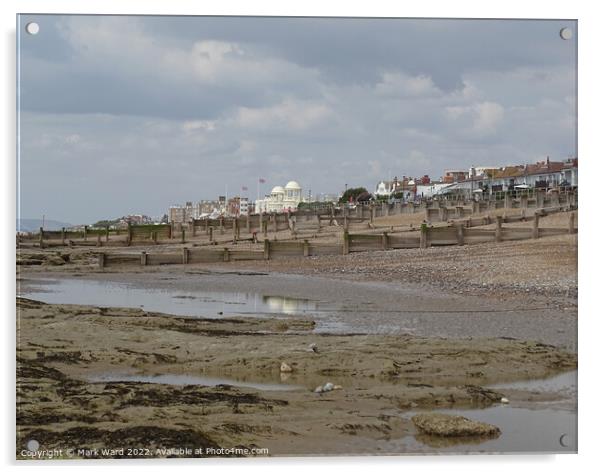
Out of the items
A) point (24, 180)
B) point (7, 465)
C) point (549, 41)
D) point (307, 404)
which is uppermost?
point (549, 41)

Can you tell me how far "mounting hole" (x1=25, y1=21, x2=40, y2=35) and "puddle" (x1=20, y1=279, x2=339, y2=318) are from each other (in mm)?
4323

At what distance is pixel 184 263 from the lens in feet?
78.4

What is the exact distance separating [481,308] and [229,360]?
4.17m

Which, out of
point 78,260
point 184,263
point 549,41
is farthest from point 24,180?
point 78,260

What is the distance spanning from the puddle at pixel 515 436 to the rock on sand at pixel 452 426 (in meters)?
0.06

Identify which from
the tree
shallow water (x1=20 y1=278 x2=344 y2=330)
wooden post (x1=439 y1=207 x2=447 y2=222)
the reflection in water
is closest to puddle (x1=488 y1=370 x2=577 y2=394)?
shallow water (x1=20 y1=278 x2=344 y2=330)

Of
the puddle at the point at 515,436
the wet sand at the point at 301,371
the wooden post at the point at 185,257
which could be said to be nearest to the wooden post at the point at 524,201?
the wooden post at the point at 185,257

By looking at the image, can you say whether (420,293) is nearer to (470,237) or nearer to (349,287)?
(349,287)

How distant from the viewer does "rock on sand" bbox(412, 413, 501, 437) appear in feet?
24.6

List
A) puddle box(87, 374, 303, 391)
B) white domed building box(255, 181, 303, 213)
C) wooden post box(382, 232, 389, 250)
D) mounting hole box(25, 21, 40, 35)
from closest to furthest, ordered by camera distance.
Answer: mounting hole box(25, 21, 40, 35) → puddle box(87, 374, 303, 391) → white domed building box(255, 181, 303, 213) → wooden post box(382, 232, 389, 250)

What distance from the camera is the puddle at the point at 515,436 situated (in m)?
7.41

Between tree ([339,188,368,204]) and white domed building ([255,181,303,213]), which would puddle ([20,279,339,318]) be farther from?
tree ([339,188,368,204])

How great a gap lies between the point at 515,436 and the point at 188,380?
11.0 feet

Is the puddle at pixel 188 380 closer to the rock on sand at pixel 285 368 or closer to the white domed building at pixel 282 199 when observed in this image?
the rock on sand at pixel 285 368
